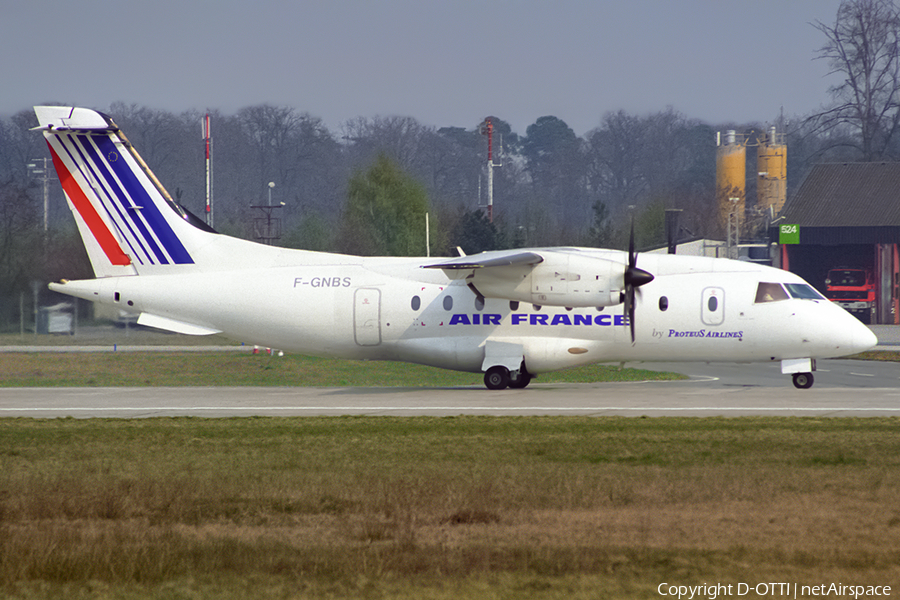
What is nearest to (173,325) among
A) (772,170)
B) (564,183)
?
(772,170)

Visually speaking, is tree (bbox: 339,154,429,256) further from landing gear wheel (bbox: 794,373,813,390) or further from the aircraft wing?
landing gear wheel (bbox: 794,373,813,390)

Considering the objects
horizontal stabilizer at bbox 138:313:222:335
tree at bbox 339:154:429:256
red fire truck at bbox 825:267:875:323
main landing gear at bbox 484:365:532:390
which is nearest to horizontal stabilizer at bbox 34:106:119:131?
horizontal stabilizer at bbox 138:313:222:335

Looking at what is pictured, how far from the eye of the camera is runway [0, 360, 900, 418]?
71.0ft

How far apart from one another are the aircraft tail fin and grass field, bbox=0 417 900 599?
968 centimetres

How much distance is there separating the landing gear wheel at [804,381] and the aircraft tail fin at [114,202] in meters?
17.4

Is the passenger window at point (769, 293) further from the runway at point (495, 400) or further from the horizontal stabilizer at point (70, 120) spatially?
the horizontal stabilizer at point (70, 120)

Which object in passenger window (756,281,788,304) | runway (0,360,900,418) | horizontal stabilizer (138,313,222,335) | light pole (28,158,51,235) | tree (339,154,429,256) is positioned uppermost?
light pole (28,158,51,235)

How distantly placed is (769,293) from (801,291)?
97cm

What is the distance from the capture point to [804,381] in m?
25.9

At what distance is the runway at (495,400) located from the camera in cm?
2164

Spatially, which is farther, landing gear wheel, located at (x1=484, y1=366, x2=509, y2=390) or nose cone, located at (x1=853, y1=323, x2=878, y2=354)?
landing gear wheel, located at (x1=484, y1=366, x2=509, y2=390)

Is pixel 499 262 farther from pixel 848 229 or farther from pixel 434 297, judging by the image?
pixel 848 229

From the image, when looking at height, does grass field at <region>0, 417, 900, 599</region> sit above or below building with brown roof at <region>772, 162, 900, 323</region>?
below

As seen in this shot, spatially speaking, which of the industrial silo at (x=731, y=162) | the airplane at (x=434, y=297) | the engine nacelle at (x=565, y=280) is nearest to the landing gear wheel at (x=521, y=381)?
the airplane at (x=434, y=297)
